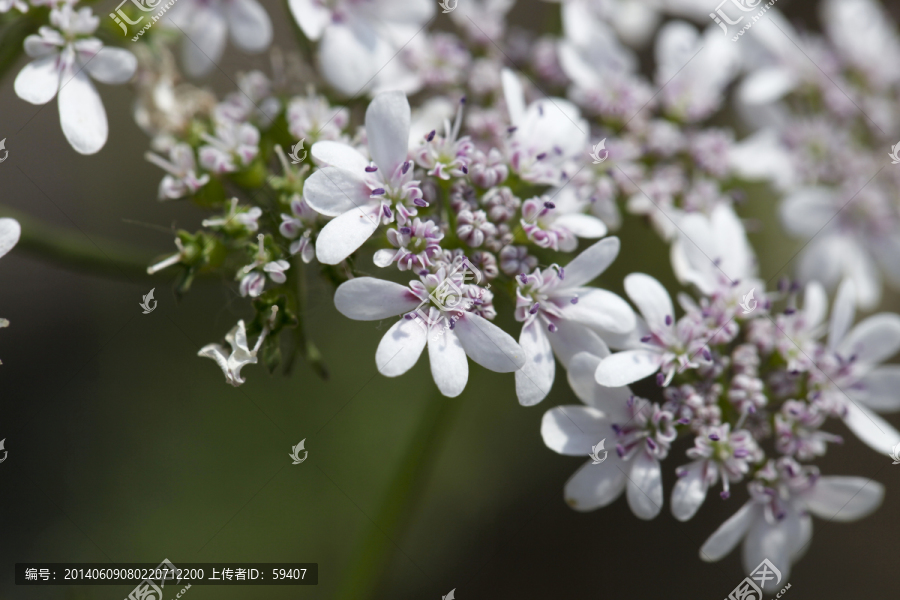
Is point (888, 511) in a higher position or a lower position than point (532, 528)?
higher

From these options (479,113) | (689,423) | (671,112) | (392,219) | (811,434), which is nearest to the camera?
(392,219)

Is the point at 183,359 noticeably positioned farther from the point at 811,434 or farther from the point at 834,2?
the point at 834,2

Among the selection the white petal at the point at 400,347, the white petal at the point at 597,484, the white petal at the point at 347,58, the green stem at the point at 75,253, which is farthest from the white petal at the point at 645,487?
the green stem at the point at 75,253

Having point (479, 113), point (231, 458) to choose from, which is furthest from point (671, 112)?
point (231, 458)

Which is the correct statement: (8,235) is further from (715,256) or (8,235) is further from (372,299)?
(715,256)

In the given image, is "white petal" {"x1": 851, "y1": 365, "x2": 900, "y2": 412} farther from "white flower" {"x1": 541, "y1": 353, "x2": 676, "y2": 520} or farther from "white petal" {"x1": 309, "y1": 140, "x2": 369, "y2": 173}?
"white petal" {"x1": 309, "y1": 140, "x2": 369, "y2": 173}

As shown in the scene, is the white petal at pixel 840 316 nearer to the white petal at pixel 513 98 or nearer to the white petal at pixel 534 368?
the white petal at pixel 534 368
